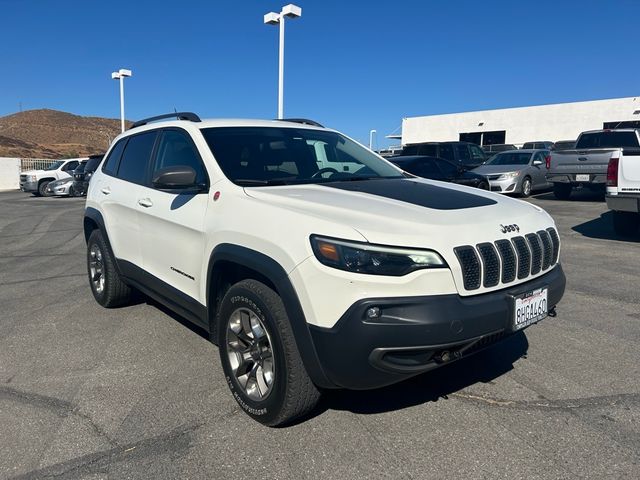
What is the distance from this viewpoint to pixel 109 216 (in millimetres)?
5051

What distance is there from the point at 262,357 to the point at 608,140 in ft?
47.1

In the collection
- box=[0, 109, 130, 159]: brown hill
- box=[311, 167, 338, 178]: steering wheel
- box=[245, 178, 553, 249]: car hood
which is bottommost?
box=[245, 178, 553, 249]: car hood

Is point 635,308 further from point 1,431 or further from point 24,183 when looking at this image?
point 24,183

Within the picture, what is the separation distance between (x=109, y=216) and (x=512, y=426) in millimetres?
3880

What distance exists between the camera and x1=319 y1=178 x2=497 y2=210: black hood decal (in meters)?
3.20

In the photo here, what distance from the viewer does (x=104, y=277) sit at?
525cm

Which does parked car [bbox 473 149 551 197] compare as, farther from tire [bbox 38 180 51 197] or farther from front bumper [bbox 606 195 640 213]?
tire [bbox 38 180 51 197]

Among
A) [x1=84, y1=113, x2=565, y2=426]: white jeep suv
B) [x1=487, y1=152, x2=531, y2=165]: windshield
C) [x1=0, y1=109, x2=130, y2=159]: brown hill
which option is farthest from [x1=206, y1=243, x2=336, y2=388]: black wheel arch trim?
[x1=0, y1=109, x2=130, y2=159]: brown hill

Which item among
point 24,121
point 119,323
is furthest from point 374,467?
point 24,121

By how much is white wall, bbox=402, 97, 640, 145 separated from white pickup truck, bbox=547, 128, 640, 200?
Answer: 22956 mm

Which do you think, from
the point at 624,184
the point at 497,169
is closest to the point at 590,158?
the point at 497,169

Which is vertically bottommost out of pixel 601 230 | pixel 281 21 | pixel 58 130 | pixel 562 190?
pixel 601 230

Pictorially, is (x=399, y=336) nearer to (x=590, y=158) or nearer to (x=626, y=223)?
(x=626, y=223)

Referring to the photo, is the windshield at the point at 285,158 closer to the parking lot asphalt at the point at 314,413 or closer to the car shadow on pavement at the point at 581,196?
the parking lot asphalt at the point at 314,413
